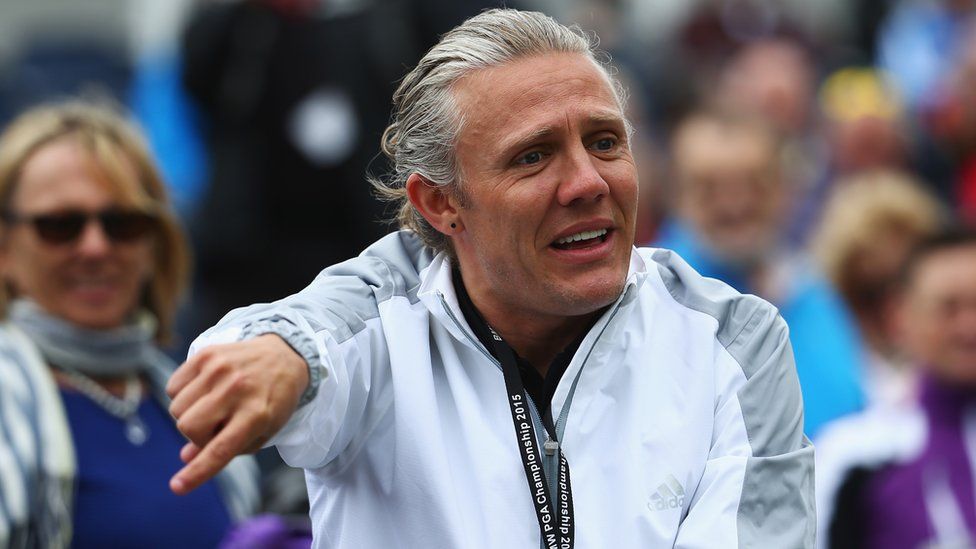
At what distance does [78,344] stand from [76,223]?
1.21 ft

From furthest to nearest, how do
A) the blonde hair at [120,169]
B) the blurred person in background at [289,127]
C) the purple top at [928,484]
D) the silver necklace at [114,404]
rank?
the blurred person in background at [289,127]
the purple top at [928,484]
the blonde hair at [120,169]
the silver necklace at [114,404]

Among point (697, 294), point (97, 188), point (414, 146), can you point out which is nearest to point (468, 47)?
point (414, 146)

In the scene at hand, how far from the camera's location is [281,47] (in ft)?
23.5

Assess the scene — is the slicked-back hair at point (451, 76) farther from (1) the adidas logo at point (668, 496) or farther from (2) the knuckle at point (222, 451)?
(2) the knuckle at point (222, 451)

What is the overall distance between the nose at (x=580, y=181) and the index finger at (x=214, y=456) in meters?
0.91

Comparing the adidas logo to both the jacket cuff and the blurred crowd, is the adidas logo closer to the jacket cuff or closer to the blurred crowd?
the jacket cuff

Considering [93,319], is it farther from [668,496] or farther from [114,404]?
[668,496]

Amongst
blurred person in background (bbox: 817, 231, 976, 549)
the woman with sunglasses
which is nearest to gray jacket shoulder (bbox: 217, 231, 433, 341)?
the woman with sunglasses

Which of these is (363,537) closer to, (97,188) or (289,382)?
(289,382)

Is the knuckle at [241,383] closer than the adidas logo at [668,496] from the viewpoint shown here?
Yes

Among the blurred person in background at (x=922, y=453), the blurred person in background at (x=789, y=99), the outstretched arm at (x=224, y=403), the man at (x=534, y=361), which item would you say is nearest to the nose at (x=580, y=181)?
the man at (x=534, y=361)

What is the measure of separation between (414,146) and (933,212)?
416 centimetres

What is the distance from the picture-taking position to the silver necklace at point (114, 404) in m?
4.66

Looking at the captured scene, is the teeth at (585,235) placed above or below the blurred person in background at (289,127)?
below
